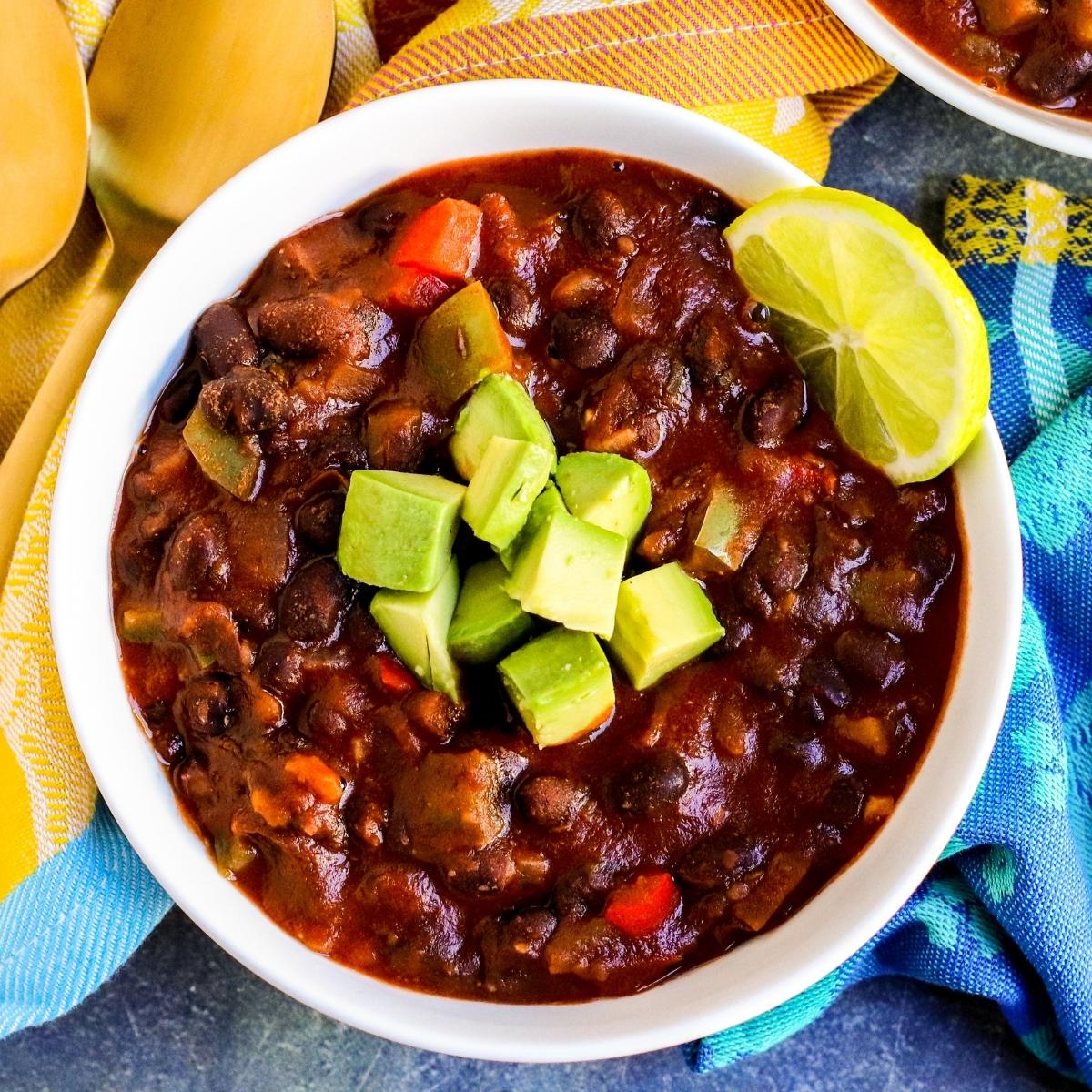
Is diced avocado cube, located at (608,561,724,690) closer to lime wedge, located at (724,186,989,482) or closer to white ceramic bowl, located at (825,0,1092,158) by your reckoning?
lime wedge, located at (724,186,989,482)

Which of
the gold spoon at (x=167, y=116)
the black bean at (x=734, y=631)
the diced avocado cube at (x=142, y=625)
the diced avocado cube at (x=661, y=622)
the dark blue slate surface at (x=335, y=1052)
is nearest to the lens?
the diced avocado cube at (x=661, y=622)

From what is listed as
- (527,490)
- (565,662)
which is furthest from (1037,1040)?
(527,490)

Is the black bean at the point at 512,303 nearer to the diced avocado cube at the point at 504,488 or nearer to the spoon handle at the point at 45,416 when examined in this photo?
the diced avocado cube at the point at 504,488

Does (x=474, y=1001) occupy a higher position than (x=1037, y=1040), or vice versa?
(x=474, y=1001)

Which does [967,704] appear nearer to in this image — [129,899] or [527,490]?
[527,490]

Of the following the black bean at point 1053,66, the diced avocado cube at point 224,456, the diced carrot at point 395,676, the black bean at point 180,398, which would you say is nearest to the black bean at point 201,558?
the diced avocado cube at point 224,456

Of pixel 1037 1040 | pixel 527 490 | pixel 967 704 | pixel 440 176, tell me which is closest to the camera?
pixel 527 490
